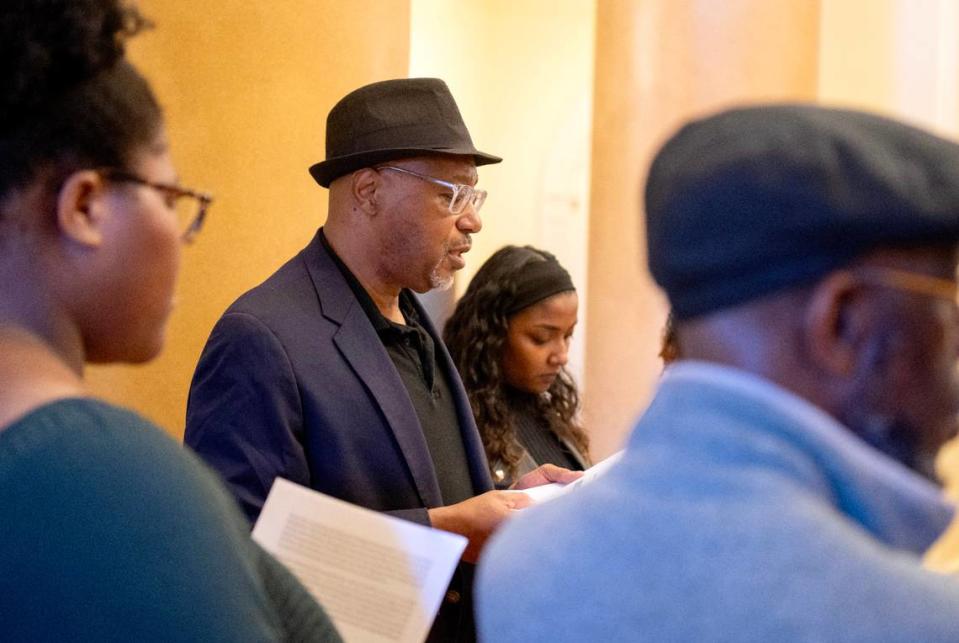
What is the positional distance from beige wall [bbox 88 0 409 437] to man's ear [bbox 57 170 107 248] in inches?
77.2

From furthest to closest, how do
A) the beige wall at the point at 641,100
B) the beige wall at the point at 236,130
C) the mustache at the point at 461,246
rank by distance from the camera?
the beige wall at the point at 641,100
the beige wall at the point at 236,130
the mustache at the point at 461,246

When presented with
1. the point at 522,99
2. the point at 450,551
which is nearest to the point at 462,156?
the point at 450,551

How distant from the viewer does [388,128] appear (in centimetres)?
292

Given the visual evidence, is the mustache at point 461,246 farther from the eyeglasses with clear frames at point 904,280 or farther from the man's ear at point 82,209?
the eyeglasses with clear frames at point 904,280

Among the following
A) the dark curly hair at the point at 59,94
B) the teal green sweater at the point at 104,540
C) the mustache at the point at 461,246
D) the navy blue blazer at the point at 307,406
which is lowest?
the navy blue blazer at the point at 307,406

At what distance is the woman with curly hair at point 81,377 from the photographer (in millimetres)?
1146

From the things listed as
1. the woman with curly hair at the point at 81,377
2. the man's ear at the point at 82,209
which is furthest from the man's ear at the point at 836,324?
the man's ear at the point at 82,209

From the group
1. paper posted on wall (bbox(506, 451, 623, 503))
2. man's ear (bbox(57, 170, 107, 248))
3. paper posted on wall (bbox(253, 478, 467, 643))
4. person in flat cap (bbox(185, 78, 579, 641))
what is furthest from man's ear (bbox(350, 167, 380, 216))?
man's ear (bbox(57, 170, 107, 248))

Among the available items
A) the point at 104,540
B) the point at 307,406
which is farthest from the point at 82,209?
Answer: the point at 307,406

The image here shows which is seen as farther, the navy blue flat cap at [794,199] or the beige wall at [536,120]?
the beige wall at [536,120]

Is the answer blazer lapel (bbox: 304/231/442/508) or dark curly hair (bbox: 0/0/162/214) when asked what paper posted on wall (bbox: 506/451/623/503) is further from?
dark curly hair (bbox: 0/0/162/214)

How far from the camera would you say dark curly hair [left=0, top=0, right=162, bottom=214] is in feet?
4.01

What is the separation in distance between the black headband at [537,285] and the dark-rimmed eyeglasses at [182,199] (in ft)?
7.38

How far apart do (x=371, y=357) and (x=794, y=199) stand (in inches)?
67.2
